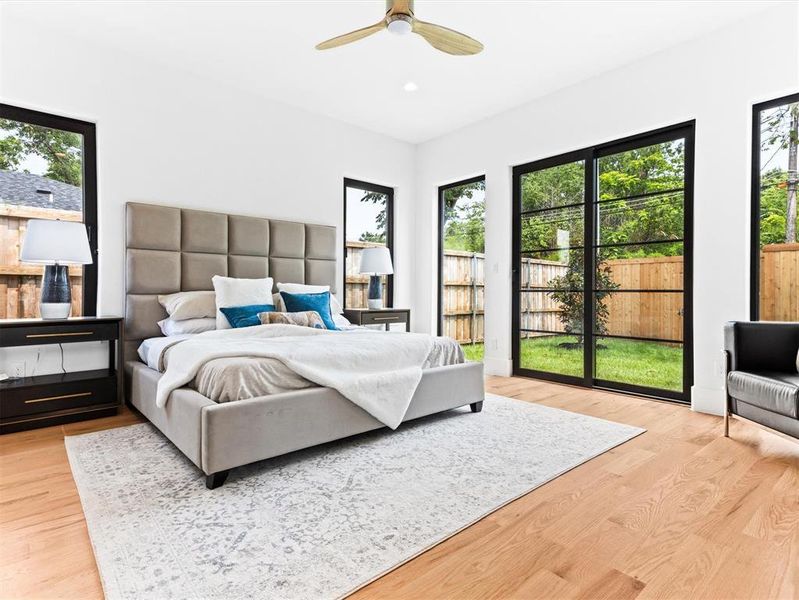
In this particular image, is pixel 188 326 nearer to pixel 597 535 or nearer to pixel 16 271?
pixel 16 271

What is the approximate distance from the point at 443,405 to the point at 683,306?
7.13 feet

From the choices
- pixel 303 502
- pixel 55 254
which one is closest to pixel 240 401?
pixel 303 502

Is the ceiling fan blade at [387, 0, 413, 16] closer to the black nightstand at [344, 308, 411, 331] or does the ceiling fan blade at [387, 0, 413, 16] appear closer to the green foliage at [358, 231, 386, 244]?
the black nightstand at [344, 308, 411, 331]

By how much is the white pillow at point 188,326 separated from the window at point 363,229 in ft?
6.11

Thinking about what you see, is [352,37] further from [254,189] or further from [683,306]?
[683,306]

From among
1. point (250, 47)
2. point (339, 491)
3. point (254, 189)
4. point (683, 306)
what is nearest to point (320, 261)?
point (254, 189)

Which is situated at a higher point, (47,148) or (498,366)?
(47,148)

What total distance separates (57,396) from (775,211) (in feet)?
16.9

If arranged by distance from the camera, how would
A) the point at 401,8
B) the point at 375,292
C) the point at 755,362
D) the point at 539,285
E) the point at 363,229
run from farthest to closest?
the point at 363,229, the point at 375,292, the point at 539,285, the point at 755,362, the point at 401,8

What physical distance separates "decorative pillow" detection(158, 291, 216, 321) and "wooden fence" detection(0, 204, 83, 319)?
0.85 metres

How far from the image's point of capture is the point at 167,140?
379cm

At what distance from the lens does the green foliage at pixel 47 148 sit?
320cm

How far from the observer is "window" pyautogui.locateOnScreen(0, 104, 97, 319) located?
10.5 feet

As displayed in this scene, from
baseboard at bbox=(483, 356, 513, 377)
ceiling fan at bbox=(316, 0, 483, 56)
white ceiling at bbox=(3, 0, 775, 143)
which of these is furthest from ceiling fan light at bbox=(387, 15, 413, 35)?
baseboard at bbox=(483, 356, 513, 377)
